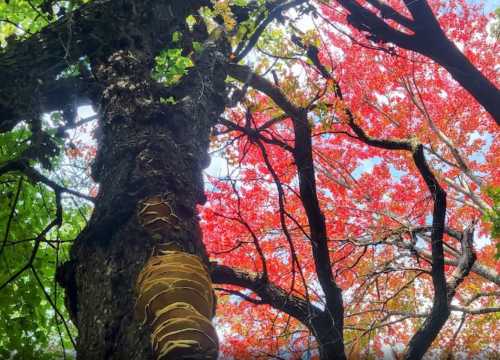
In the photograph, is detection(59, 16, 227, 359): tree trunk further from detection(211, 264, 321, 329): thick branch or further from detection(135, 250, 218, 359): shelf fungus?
detection(211, 264, 321, 329): thick branch

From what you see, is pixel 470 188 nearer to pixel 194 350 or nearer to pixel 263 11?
pixel 263 11

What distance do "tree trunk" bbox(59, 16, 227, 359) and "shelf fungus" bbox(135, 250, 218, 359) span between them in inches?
0.9

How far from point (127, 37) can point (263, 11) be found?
2.04 meters

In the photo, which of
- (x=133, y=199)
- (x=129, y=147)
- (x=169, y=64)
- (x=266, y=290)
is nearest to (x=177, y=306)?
(x=133, y=199)

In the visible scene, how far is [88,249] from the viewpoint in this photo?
2.10m

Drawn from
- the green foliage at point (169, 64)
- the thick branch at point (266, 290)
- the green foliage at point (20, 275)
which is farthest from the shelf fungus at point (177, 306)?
the green foliage at point (169, 64)

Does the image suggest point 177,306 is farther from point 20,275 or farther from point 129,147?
point 20,275

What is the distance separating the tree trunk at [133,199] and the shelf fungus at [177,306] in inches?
A: 0.9

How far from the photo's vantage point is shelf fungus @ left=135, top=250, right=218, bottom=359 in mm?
1344

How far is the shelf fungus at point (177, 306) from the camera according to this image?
1.34 m

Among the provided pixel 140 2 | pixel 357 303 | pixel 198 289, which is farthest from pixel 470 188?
pixel 198 289

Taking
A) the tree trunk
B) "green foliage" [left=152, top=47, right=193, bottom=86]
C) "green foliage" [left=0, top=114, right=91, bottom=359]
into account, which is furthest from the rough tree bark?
"green foliage" [left=152, top=47, right=193, bottom=86]

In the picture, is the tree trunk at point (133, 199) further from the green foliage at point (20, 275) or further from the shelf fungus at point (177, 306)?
the green foliage at point (20, 275)

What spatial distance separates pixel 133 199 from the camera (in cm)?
217
